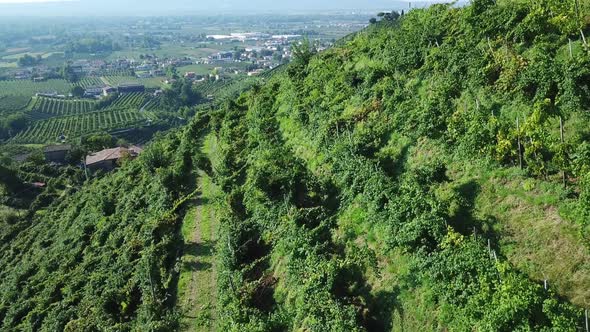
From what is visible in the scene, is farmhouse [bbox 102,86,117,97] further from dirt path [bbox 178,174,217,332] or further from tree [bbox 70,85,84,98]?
dirt path [bbox 178,174,217,332]

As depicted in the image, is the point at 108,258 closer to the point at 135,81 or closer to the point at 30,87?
the point at 135,81

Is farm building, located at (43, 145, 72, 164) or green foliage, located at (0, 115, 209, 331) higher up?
green foliage, located at (0, 115, 209, 331)

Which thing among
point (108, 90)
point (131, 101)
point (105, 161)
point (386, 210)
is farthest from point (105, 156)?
point (108, 90)

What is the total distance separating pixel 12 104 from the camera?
4560 inches

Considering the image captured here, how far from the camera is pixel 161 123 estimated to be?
98.1 meters

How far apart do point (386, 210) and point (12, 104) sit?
126054 millimetres

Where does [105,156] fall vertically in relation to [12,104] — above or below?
above

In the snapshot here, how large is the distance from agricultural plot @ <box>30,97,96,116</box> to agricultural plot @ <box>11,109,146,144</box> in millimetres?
8603

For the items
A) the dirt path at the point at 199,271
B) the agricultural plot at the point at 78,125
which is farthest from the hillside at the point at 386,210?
the agricultural plot at the point at 78,125

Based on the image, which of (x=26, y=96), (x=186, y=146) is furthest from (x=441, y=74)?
(x=26, y=96)

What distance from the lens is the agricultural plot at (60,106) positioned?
11100 centimetres

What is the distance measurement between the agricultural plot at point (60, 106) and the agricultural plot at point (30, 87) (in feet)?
38.7

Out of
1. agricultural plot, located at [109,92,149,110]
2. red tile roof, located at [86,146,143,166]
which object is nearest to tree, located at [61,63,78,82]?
agricultural plot, located at [109,92,149,110]

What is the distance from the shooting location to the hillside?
1251 cm
